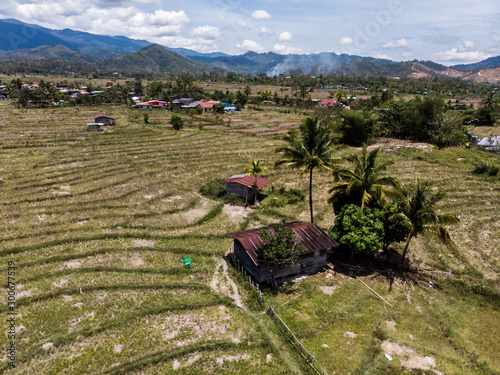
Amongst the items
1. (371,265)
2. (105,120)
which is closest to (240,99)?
(105,120)

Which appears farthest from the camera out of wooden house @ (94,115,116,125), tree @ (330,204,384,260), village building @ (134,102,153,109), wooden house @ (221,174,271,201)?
village building @ (134,102,153,109)

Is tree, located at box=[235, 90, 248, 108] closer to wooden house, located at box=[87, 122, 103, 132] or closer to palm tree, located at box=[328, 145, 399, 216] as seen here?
wooden house, located at box=[87, 122, 103, 132]

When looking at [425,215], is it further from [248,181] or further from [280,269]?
[248,181]

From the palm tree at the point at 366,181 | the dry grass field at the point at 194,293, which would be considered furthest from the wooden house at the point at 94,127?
the palm tree at the point at 366,181

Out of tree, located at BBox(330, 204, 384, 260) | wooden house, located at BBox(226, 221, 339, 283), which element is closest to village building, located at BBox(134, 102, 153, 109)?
wooden house, located at BBox(226, 221, 339, 283)

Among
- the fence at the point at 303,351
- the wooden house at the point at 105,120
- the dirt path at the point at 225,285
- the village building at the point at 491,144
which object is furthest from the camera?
the wooden house at the point at 105,120

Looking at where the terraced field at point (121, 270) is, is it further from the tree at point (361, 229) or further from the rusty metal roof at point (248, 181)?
the tree at point (361, 229)
